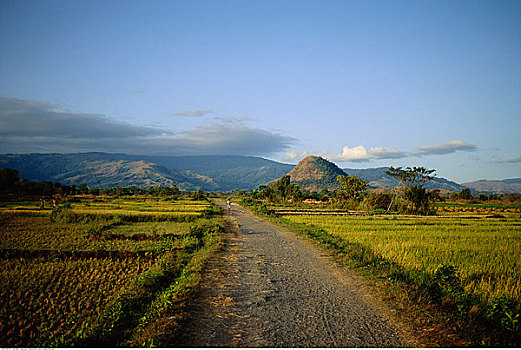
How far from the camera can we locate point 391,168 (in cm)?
4803

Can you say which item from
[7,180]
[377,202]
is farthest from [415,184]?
[7,180]

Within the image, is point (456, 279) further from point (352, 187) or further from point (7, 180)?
point (7, 180)

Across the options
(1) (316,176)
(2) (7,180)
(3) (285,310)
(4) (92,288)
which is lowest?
(2) (7,180)

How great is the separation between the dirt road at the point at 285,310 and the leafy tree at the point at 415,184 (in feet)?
123

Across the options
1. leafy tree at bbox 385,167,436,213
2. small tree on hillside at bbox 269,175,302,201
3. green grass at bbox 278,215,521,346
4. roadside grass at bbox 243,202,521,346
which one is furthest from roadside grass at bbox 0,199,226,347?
small tree on hillside at bbox 269,175,302,201

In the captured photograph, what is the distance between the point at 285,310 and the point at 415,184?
4469 centimetres

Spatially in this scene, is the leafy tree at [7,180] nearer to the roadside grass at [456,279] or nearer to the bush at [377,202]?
the bush at [377,202]

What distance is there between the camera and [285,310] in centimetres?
609

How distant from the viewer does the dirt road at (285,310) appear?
4.85m

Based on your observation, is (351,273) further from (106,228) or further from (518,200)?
(518,200)

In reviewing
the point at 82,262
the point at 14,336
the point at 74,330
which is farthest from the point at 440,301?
the point at 82,262

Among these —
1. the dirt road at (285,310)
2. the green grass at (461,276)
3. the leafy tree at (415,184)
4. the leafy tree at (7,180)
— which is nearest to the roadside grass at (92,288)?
the dirt road at (285,310)

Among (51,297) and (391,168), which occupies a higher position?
(391,168)

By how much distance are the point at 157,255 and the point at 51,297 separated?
498cm
